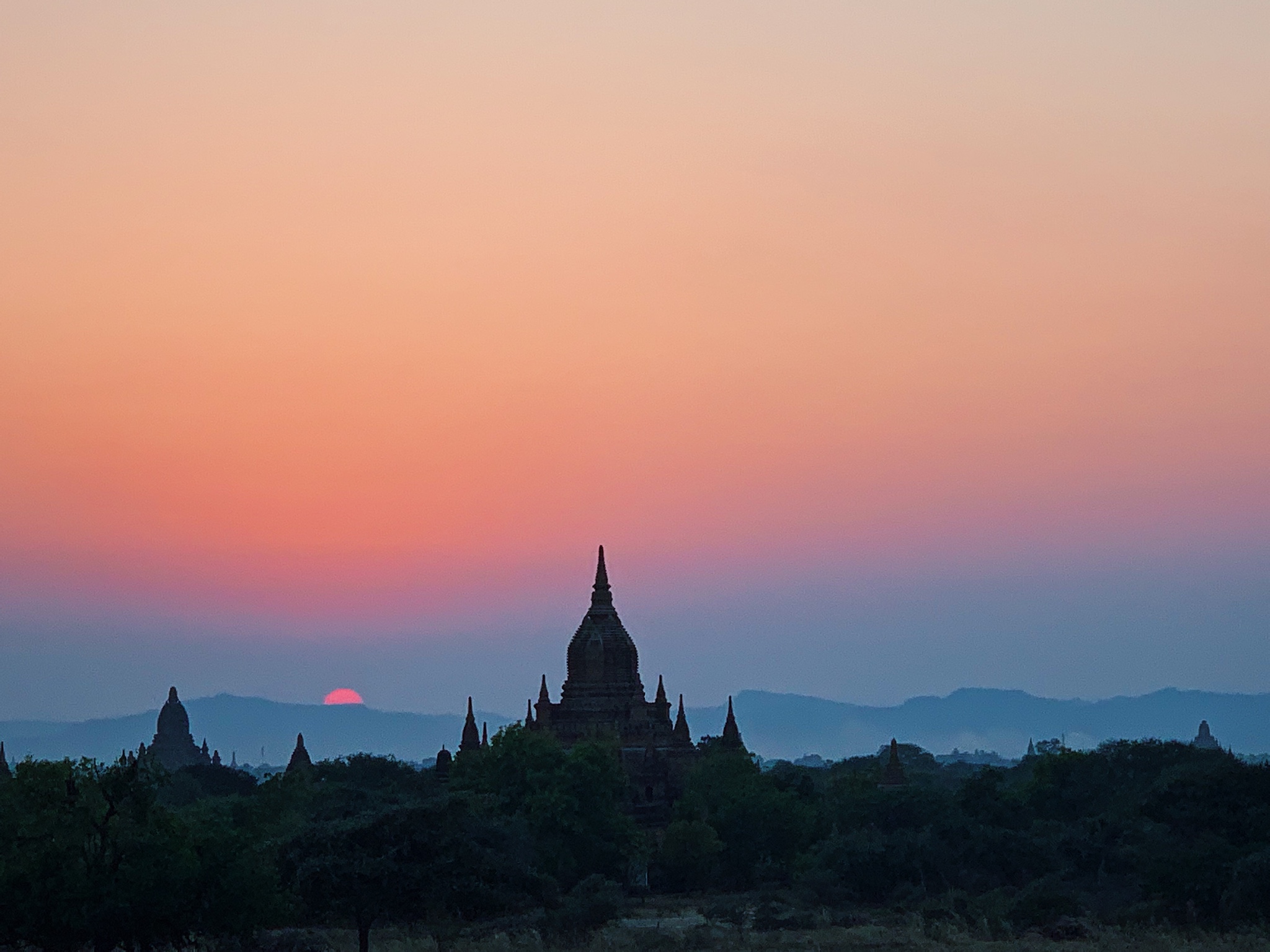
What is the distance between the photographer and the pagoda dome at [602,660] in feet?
338

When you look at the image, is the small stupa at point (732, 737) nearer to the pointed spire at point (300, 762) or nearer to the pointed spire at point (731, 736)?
the pointed spire at point (731, 736)

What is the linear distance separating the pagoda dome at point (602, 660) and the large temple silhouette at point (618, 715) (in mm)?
35

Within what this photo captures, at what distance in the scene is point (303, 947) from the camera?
161 ft

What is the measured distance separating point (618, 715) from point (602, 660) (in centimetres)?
391

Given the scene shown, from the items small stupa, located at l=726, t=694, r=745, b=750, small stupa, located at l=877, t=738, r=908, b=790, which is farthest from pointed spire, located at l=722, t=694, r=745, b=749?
small stupa, located at l=877, t=738, r=908, b=790

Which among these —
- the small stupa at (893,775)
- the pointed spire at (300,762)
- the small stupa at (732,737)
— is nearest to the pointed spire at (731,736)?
the small stupa at (732,737)

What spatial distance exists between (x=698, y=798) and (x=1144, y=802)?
29.0 m

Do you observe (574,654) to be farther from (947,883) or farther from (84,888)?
(84,888)

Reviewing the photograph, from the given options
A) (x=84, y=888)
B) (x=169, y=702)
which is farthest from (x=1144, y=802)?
(x=169, y=702)

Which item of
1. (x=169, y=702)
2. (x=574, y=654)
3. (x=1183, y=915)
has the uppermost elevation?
(x=169, y=702)

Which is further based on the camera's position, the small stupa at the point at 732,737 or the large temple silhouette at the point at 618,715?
the small stupa at the point at 732,737

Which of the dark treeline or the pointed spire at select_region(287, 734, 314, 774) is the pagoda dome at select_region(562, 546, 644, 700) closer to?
the dark treeline

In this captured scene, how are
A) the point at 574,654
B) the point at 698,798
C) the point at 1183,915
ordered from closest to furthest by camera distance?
the point at 1183,915 < the point at 698,798 < the point at 574,654

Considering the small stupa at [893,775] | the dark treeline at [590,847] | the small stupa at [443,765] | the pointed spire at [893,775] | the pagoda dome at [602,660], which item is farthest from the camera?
the pagoda dome at [602,660]
